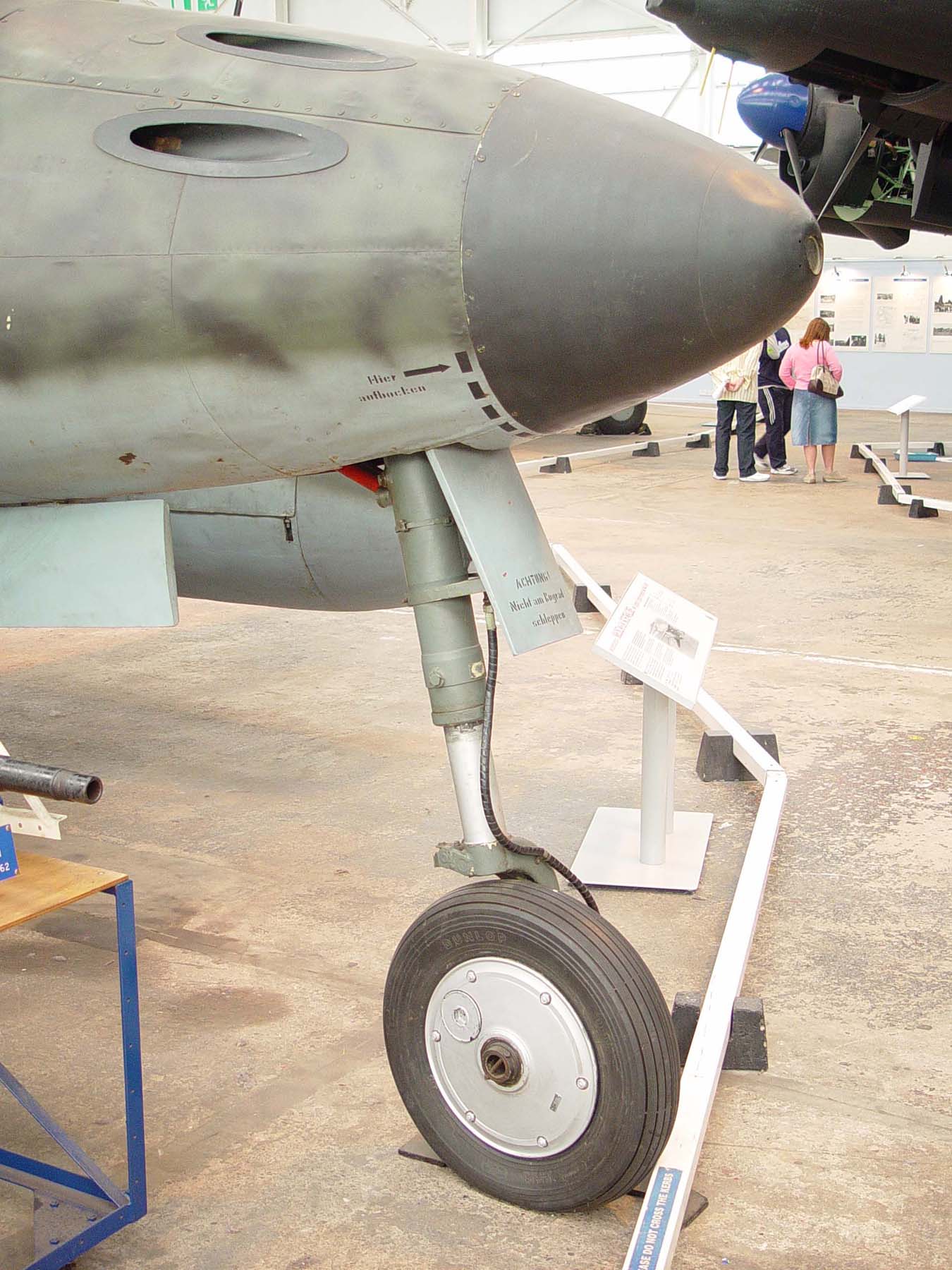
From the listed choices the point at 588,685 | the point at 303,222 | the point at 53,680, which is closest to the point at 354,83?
the point at 303,222

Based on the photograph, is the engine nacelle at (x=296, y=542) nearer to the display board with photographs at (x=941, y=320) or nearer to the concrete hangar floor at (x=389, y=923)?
the concrete hangar floor at (x=389, y=923)

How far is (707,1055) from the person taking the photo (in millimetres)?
2807

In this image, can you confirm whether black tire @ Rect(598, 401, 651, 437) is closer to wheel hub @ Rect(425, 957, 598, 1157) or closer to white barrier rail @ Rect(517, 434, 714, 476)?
white barrier rail @ Rect(517, 434, 714, 476)

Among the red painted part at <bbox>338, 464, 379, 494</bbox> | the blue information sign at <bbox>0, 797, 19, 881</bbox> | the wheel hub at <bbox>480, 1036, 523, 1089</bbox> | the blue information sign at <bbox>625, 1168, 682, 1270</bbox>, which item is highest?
the red painted part at <bbox>338, 464, 379, 494</bbox>

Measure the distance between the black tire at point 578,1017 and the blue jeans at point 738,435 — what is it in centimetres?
1056

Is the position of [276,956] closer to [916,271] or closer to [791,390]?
[791,390]

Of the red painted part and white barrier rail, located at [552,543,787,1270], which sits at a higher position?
the red painted part

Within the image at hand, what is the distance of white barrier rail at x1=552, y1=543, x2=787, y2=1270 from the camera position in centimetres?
230

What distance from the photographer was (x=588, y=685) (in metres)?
6.25

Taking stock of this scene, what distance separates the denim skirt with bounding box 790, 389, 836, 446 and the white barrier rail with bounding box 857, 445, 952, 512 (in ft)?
1.94

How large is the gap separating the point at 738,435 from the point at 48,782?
1145 centimetres

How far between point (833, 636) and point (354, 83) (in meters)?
5.23

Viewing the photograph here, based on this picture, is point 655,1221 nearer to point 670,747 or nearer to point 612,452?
point 670,747

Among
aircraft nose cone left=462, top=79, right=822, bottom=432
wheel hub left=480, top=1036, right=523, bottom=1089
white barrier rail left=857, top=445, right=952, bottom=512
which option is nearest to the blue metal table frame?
wheel hub left=480, top=1036, right=523, bottom=1089
